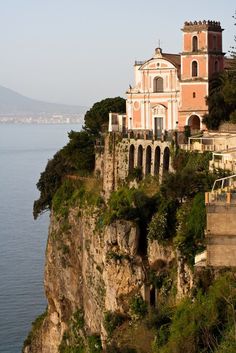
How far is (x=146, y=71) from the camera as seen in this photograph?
3216 centimetres

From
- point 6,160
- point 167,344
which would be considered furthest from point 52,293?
point 6,160

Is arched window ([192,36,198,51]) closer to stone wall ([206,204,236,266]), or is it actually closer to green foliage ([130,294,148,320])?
green foliage ([130,294,148,320])

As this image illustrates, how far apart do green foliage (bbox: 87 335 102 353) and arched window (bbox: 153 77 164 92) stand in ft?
32.5

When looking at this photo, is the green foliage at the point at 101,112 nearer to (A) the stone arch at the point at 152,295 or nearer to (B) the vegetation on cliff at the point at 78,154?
(B) the vegetation on cliff at the point at 78,154

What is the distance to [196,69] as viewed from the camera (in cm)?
3080

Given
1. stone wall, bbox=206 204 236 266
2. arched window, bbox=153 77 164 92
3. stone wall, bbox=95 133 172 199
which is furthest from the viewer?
arched window, bbox=153 77 164 92

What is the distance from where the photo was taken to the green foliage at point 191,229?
19.8m

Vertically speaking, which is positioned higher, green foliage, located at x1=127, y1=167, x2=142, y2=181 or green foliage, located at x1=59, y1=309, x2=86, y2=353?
green foliage, located at x1=127, y1=167, x2=142, y2=181

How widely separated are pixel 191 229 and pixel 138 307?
3.47 metres

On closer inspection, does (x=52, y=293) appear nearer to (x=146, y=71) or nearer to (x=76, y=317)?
(x=76, y=317)

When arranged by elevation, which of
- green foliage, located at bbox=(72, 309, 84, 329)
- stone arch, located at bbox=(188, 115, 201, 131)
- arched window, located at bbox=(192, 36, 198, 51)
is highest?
arched window, located at bbox=(192, 36, 198, 51)

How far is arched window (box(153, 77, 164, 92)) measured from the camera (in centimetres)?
3219

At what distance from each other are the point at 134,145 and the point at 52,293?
720cm

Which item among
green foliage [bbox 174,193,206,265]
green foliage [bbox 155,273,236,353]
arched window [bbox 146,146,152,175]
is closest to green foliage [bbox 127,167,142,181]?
arched window [bbox 146,146,152,175]
